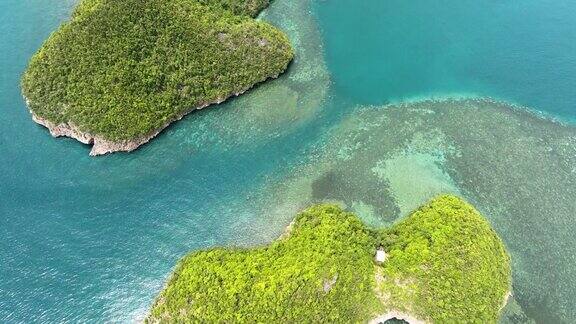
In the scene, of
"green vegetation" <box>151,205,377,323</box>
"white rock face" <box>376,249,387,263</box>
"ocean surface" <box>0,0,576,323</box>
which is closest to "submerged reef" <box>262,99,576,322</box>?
"ocean surface" <box>0,0,576,323</box>

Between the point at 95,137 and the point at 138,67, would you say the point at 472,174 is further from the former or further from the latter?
the point at 95,137

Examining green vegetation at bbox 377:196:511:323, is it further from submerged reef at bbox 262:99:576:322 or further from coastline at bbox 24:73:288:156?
coastline at bbox 24:73:288:156

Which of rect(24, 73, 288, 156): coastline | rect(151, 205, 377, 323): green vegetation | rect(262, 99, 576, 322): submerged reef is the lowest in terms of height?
rect(262, 99, 576, 322): submerged reef

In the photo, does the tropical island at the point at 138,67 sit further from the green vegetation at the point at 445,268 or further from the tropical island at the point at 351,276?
the green vegetation at the point at 445,268

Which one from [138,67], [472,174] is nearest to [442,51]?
[472,174]

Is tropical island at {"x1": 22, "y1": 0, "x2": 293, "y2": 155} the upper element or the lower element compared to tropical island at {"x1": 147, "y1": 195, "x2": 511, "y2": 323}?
upper

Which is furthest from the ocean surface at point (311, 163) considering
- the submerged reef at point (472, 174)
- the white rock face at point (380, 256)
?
the white rock face at point (380, 256)

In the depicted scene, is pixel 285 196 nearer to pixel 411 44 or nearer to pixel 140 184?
pixel 140 184
